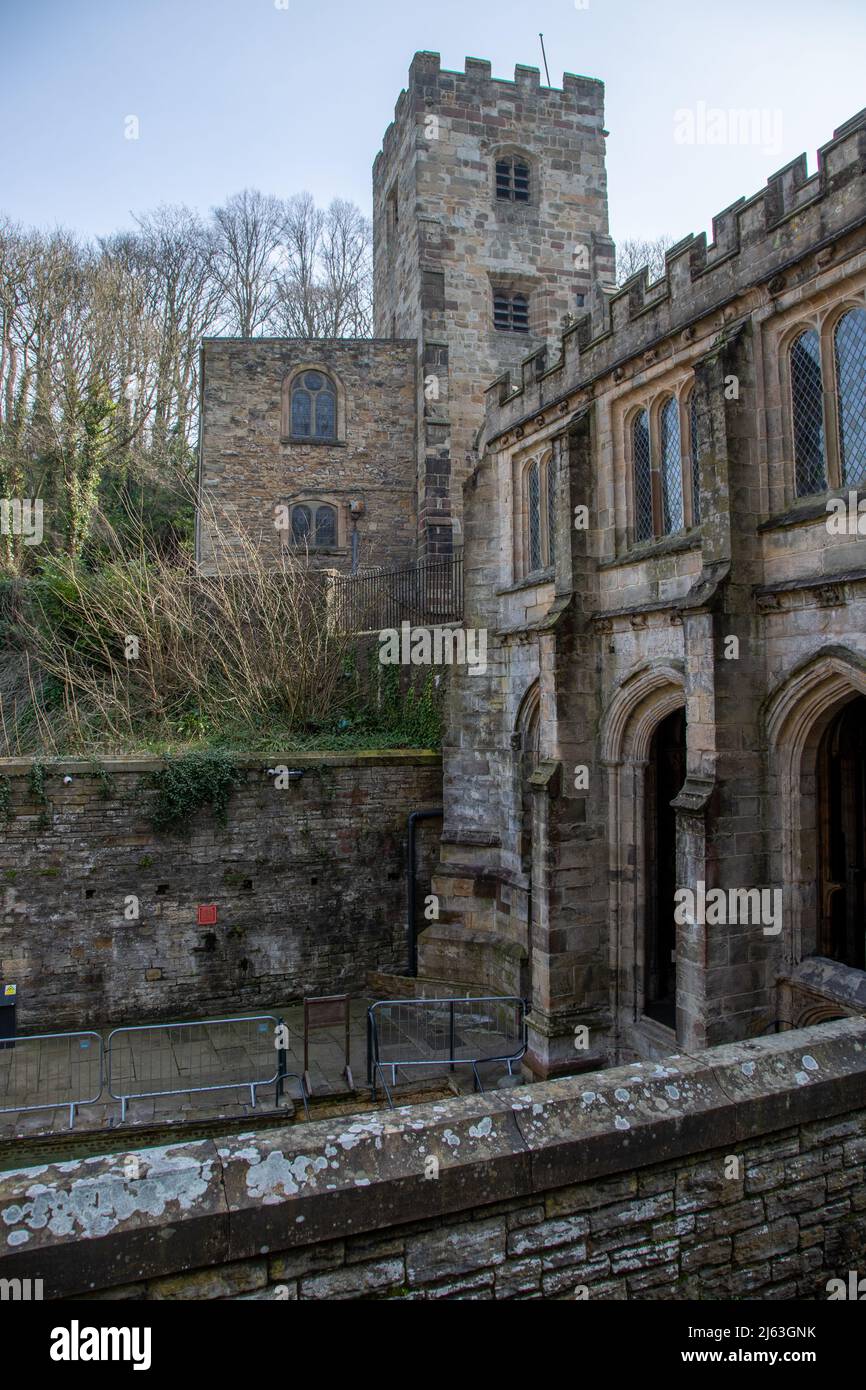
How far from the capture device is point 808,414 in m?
8.87

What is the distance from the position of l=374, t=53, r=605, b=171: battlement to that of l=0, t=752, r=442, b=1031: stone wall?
1664 cm

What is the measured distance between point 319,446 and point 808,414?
16072 millimetres

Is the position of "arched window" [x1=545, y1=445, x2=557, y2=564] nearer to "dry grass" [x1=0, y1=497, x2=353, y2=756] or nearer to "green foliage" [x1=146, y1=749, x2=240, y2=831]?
"dry grass" [x1=0, y1=497, x2=353, y2=756]

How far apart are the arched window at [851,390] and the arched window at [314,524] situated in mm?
15790

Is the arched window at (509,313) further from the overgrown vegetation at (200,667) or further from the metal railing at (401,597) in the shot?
the overgrown vegetation at (200,667)

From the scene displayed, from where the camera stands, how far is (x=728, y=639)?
8.81 metres

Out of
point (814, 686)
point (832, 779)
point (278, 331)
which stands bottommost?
point (832, 779)

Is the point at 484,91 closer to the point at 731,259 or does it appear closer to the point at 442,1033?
the point at 731,259

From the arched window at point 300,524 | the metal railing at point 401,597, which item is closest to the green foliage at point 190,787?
the metal railing at point 401,597

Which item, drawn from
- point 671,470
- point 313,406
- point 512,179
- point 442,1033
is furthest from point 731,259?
point 313,406

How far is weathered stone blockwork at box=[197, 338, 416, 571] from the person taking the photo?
2262 centimetres

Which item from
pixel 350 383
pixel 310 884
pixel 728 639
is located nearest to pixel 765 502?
pixel 728 639

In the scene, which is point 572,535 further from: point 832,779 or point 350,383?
point 350,383
